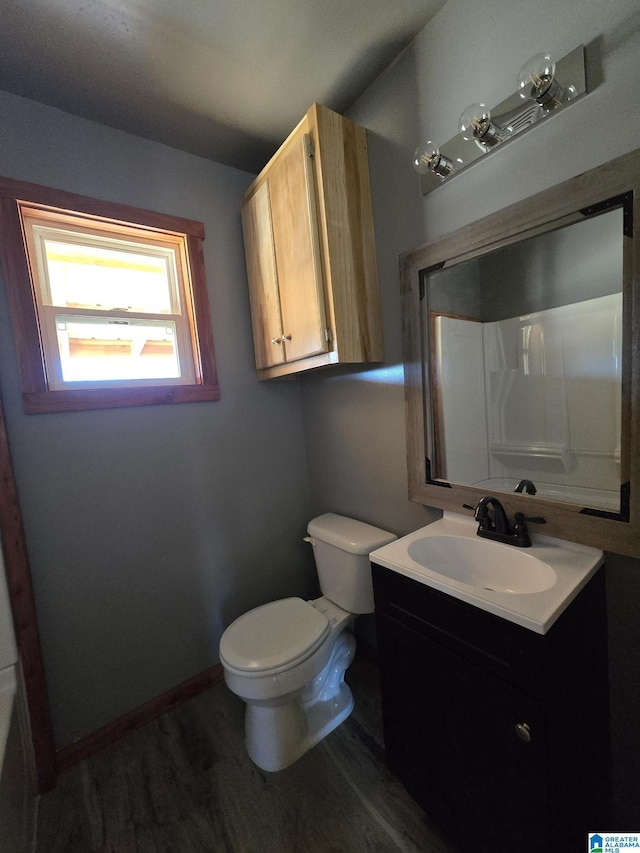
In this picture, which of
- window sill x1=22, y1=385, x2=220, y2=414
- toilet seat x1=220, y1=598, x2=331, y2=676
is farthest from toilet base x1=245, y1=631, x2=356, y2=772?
window sill x1=22, y1=385, x2=220, y2=414

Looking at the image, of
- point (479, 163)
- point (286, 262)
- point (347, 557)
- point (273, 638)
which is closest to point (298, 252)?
point (286, 262)

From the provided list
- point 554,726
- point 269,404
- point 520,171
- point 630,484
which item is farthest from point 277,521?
point 520,171

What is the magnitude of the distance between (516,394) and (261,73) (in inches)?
58.7

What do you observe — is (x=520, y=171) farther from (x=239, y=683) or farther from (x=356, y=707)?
(x=356, y=707)

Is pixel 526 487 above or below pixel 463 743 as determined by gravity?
above

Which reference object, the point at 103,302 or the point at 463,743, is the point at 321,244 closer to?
the point at 103,302

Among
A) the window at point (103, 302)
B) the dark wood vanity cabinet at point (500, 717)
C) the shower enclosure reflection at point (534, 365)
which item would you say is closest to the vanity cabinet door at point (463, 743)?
the dark wood vanity cabinet at point (500, 717)

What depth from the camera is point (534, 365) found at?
104cm

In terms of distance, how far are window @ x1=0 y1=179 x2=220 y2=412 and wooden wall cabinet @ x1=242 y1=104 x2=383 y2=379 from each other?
455 millimetres

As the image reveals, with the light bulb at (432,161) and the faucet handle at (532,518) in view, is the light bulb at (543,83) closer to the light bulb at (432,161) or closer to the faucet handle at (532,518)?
the light bulb at (432,161)

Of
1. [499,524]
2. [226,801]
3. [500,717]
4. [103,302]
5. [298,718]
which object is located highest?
[103,302]

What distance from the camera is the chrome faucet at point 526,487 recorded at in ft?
3.50

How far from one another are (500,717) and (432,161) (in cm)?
161

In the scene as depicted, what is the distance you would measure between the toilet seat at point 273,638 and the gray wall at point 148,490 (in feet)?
1.20
